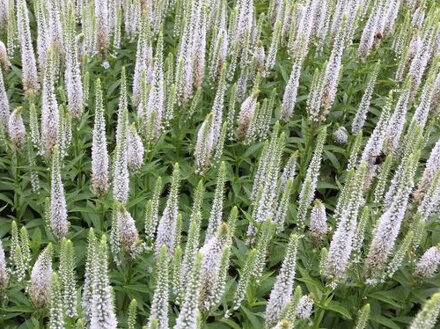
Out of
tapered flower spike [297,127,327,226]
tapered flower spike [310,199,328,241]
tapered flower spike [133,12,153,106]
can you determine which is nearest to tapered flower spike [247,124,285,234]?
tapered flower spike [297,127,327,226]

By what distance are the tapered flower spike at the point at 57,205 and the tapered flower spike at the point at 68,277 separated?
123 centimetres

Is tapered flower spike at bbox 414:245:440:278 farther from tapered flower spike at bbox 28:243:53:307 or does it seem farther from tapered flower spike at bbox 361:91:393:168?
tapered flower spike at bbox 28:243:53:307

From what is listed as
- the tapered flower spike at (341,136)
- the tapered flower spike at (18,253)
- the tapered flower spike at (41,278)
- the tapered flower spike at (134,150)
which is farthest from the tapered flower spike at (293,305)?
the tapered flower spike at (341,136)

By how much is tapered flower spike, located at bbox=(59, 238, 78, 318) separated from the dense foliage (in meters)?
0.01

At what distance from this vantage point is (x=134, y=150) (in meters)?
6.16

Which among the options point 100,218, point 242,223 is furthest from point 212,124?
point 100,218

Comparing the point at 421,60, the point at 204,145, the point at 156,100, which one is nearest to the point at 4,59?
the point at 156,100

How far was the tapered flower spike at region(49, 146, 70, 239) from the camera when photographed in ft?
17.6

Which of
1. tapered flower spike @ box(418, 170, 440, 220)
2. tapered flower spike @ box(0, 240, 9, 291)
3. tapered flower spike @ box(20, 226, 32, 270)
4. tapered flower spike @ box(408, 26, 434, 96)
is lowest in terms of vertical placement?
tapered flower spike @ box(0, 240, 9, 291)

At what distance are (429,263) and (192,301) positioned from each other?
3.06 metres

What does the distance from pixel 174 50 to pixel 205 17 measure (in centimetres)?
132

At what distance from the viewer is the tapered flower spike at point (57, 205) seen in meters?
5.38

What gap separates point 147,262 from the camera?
555 centimetres

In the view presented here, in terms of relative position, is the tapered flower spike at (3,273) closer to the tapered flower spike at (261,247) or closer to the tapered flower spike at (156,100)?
the tapered flower spike at (261,247)
